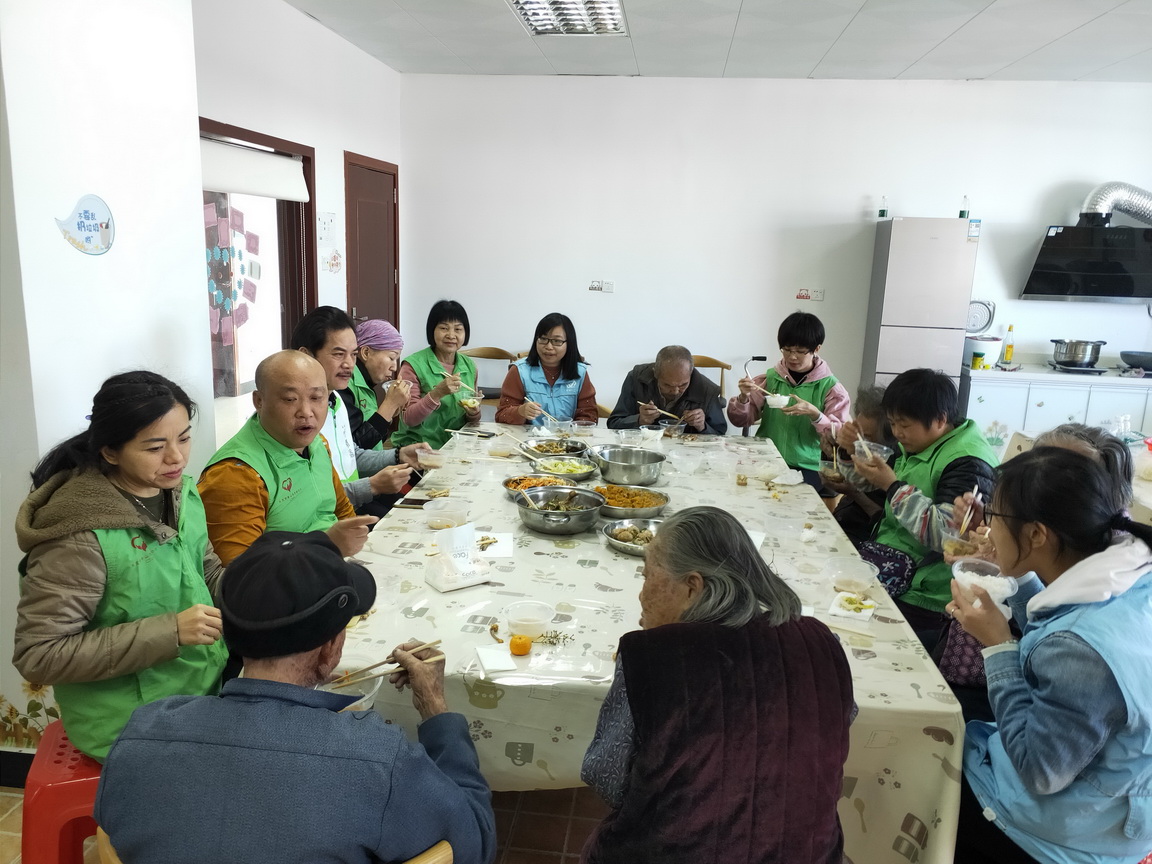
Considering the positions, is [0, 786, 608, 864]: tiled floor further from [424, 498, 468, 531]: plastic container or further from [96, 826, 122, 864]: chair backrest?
[96, 826, 122, 864]: chair backrest

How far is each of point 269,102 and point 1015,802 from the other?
4.68 meters

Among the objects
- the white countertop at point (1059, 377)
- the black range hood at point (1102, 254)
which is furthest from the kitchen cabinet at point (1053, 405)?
the black range hood at point (1102, 254)

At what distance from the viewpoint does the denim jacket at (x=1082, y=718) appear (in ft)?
4.20

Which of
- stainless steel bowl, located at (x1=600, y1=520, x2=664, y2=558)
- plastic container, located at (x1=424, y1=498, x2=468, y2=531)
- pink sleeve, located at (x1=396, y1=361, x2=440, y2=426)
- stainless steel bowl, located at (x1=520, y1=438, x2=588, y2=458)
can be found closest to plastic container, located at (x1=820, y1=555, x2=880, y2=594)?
stainless steel bowl, located at (x1=600, y1=520, x2=664, y2=558)

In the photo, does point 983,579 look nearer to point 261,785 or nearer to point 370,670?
point 370,670

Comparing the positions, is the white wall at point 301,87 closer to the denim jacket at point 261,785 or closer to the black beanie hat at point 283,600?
the black beanie hat at point 283,600

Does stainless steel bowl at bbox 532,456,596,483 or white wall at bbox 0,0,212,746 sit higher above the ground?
white wall at bbox 0,0,212,746

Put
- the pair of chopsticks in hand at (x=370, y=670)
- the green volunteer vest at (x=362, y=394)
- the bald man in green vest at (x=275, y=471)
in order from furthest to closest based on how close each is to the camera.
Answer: the green volunteer vest at (x=362, y=394) → the bald man in green vest at (x=275, y=471) → the pair of chopsticks in hand at (x=370, y=670)

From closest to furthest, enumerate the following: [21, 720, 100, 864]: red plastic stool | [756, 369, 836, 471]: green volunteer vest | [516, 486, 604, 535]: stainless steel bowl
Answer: [21, 720, 100, 864]: red plastic stool → [516, 486, 604, 535]: stainless steel bowl → [756, 369, 836, 471]: green volunteer vest

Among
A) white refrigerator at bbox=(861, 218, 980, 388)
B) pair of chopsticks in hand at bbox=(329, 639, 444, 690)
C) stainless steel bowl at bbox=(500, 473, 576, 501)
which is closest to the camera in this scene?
pair of chopsticks in hand at bbox=(329, 639, 444, 690)

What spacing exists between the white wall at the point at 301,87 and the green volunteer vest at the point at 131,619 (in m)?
2.96

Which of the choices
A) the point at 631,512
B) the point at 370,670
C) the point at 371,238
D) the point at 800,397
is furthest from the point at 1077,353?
the point at 370,670

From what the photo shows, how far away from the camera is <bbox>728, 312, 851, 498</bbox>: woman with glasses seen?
154 inches

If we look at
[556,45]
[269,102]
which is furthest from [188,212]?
[556,45]
